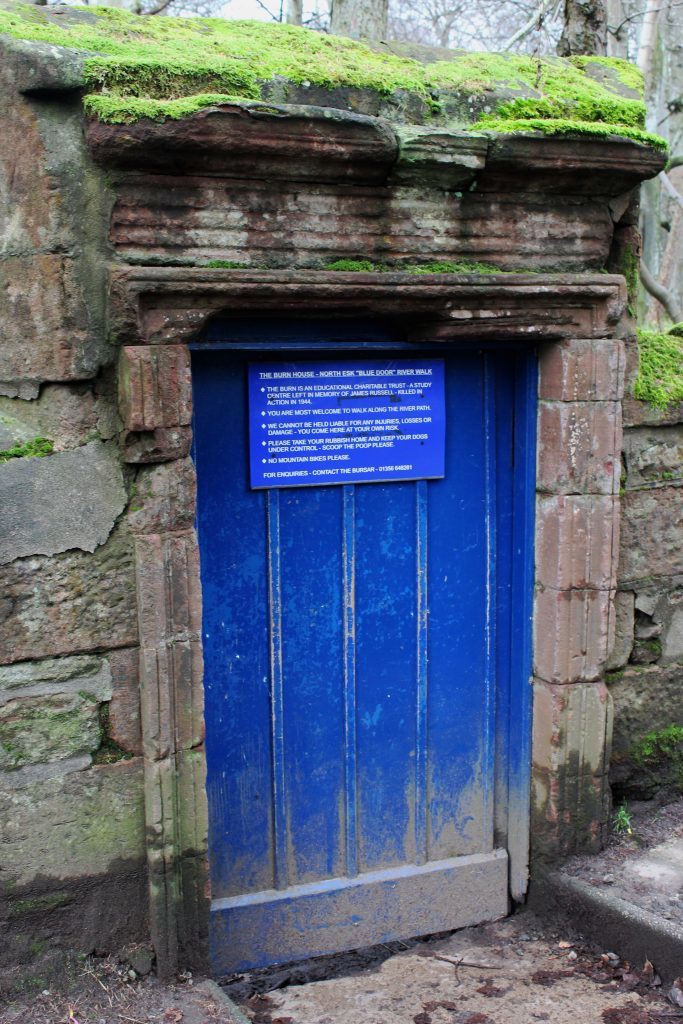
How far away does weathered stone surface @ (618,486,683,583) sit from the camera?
3908 millimetres

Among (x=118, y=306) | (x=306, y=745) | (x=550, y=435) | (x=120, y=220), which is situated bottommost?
(x=306, y=745)

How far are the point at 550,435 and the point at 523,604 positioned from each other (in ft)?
2.19

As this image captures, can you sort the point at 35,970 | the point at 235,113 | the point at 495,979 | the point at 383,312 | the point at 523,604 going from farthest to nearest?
1. the point at 523,604
2. the point at 495,979
3. the point at 383,312
4. the point at 35,970
5. the point at 235,113

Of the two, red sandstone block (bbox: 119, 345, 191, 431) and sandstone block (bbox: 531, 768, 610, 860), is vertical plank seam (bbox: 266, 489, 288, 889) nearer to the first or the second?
red sandstone block (bbox: 119, 345, 191, 431)

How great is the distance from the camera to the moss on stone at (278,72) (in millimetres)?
2826

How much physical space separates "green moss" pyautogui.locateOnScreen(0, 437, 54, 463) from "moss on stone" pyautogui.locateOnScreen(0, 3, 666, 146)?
3.09ft

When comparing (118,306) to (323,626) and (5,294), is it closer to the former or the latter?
(5,294)

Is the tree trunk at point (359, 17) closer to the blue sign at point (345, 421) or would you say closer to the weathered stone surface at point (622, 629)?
the blue sign at point (345, 421)

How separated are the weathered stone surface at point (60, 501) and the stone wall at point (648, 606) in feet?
6.59

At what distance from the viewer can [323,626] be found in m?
3.65

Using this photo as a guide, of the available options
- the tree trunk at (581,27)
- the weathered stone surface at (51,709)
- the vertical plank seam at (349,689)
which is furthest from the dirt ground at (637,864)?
the tree trunk at (581,27)

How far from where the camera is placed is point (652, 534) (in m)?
3.96

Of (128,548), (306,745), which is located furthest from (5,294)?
(306,745)

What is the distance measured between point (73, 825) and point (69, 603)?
2.34 ft
